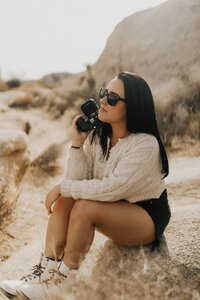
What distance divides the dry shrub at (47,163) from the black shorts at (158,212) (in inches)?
149

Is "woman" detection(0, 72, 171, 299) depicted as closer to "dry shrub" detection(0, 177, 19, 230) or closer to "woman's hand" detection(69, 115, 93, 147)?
"woman's hand" detection(69, 115, 93, 147)

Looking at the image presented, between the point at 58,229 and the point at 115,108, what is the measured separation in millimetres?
1023

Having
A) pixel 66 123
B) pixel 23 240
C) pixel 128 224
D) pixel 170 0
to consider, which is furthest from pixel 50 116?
pixel 128 224

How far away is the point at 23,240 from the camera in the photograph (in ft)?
11.5

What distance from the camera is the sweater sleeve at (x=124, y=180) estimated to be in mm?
1983

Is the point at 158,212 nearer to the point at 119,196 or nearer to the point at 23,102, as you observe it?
the point at 119,196

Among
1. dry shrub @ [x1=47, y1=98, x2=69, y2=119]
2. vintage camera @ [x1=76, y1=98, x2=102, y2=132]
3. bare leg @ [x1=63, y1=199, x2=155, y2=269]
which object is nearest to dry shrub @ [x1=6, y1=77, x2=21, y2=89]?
dry shrub @ [x1=47, y1=98, x2=69, y2=119]

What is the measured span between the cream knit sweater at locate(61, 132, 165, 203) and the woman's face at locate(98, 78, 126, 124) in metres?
0.18

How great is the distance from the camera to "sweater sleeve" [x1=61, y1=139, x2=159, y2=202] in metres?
1.98

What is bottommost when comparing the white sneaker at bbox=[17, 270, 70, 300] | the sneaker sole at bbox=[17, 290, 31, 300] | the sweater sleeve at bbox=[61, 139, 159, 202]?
the sneaker sole at bbox=[17, 290, 31, 300]

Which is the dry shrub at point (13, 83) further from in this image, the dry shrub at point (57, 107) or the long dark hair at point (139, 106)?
the long dark hair at point (139, 106)

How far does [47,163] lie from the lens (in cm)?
620

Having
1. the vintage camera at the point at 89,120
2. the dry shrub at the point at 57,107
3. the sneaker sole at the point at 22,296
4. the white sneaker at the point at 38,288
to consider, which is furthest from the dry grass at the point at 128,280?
the dry shrub at the point at 57,107

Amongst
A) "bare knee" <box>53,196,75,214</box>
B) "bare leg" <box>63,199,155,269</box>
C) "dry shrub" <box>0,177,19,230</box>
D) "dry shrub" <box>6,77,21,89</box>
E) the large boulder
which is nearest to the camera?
"bare leg" <box>63,199,155,269</box>
